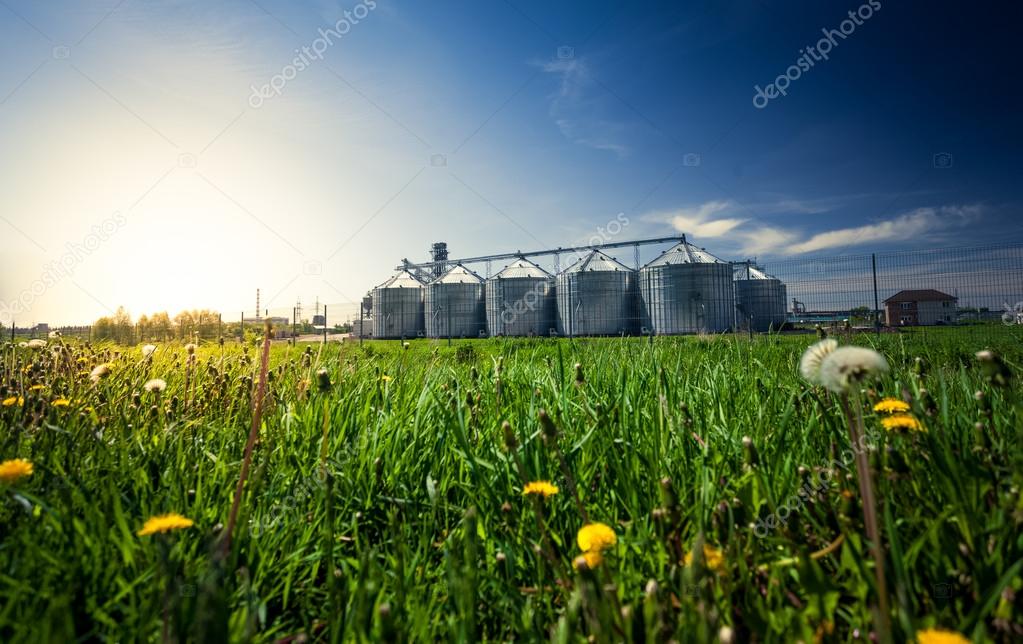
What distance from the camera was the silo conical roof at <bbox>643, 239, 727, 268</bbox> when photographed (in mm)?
26138

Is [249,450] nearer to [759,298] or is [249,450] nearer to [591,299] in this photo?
[591,299]

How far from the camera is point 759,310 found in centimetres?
2586

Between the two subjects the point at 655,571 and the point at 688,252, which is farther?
the point at 688,252

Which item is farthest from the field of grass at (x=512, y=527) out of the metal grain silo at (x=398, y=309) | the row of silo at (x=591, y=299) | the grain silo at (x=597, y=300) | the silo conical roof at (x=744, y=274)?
the metal grain silo at (x=398, y=309)

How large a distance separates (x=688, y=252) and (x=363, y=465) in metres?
27.4

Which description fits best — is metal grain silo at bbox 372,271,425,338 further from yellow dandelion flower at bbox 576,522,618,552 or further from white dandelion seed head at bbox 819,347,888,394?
white dandelion seed head at bbox 819,347,888,394

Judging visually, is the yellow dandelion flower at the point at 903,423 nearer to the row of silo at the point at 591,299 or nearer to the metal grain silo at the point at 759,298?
the row of silo at the point at 591,299

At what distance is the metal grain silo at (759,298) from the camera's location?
82.2 feet

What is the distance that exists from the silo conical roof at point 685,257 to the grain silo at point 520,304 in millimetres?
6391

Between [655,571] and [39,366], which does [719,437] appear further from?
[39,366]

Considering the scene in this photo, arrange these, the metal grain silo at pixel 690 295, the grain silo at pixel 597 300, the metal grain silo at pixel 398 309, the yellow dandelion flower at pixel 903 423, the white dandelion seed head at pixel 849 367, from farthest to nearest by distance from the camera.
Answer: the metal grain silo at pixel 398 309 < the grain silo at pixel 597 300 < the metal grain silo at pixel 690 295 < the yellow dandelion flower at pixel 903 423 < the white dandelion seed head at pixel 849 367

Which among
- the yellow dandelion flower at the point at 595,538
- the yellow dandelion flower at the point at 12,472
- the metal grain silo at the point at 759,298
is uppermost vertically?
the metal grain silo at the point at 759,298

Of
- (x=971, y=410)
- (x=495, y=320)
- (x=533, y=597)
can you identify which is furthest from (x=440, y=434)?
(x=495, y=320)

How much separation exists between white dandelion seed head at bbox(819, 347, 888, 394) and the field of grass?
25 cm
